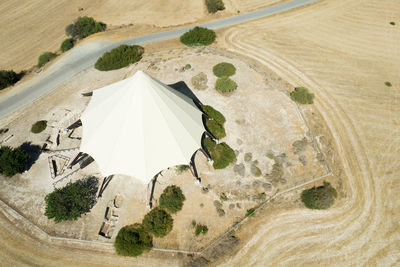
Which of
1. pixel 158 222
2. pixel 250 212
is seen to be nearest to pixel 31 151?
pixel 158 222

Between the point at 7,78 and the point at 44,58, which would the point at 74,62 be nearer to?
the point at 44,58

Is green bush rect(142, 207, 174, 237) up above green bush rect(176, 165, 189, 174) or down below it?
below

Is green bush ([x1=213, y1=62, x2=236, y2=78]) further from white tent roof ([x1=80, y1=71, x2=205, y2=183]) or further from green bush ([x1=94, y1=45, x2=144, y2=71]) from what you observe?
green bush ([x1=94, y1=45, x2=144, y2=71])

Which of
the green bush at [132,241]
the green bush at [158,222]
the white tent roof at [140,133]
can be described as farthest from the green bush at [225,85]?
the green bush at [132,241]

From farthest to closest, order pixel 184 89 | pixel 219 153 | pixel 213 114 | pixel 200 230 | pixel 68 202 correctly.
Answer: pixel 184 89
pixel 213 114
pixel 219 153
pixel 200 230
pixel 68 202

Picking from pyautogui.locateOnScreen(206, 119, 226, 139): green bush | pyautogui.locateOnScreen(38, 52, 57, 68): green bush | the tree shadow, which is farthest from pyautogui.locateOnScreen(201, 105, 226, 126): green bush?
pyautogui.locateOnScreen(38, 52, 57, 68): green bush

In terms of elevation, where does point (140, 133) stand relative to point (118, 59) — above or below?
below
